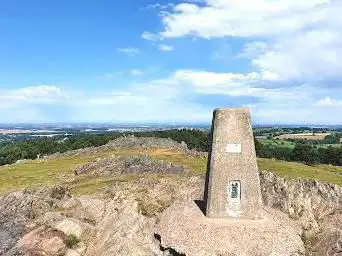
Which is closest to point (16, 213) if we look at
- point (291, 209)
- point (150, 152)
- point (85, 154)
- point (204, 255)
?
point (204, 255)

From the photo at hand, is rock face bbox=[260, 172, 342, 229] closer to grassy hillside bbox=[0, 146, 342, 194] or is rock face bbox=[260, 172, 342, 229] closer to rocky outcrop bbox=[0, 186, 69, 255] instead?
grassy hillside bbox=[0, 146, 342, 194]

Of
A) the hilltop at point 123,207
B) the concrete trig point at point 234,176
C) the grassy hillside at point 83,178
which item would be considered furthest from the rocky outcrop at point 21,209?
the concrete trig point at point 234,176

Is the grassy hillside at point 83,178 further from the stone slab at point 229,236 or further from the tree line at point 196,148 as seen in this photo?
the tree line at point 196,148

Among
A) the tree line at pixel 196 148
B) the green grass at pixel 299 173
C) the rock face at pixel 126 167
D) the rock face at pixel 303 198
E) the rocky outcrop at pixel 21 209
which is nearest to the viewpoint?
the rocky outcrop at pixel 21 209

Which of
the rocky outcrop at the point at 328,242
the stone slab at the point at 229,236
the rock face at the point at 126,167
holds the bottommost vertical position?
the rocky outcrop at the point at 328,242

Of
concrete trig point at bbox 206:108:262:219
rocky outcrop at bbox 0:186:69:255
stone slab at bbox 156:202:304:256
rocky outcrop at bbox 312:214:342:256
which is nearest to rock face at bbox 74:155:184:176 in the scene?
rocky outcrop at bbox 0:186:69:255

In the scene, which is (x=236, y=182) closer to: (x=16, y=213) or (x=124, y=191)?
(x=124, y=191)

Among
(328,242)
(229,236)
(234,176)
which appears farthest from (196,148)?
(229,236)
